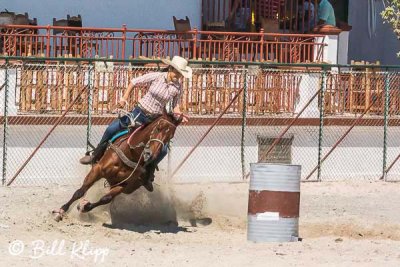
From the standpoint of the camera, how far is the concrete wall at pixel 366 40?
3023cm

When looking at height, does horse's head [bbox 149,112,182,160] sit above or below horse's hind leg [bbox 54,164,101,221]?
above

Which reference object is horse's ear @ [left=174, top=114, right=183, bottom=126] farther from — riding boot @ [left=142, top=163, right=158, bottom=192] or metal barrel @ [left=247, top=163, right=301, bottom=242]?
metal barrel @ [left=247, top=163, right=301, bottom=242]

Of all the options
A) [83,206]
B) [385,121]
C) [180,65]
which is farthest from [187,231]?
[385,121]

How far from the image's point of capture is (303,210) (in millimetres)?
17812

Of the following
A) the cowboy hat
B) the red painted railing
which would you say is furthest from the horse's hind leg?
the red painted railing

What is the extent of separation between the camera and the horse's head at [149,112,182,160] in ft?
47.7

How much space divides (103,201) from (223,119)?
6.45 metres

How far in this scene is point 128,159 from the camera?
48.6ft

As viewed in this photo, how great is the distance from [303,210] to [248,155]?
3.47 meters

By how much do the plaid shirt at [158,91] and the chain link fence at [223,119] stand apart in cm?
365

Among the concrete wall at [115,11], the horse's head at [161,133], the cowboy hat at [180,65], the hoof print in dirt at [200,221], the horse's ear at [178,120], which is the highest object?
A: the concrete wall at [115,11]

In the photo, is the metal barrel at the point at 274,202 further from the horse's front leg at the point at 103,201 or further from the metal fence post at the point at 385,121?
the metal fence post at the point at 385,121

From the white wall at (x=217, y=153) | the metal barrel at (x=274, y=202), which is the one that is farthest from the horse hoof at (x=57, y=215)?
the white wall at (x=217, y=153)

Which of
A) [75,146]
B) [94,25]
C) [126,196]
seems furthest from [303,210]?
[94,25]
